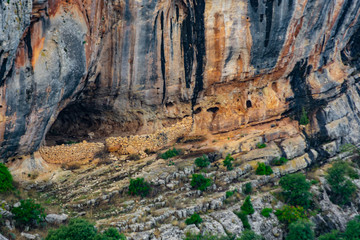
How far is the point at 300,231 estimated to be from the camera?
21.4 m

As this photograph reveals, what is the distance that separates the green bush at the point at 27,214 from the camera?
18.8 m

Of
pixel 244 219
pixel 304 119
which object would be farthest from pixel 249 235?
pixel 304 119

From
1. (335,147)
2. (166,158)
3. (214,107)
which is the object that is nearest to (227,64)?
(214,107)

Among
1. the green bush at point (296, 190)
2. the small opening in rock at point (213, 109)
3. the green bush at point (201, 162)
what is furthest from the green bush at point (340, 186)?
the small opening in rock at point (213, 109)

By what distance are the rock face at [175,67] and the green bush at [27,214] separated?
308cm

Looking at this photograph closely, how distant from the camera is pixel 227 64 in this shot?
2658cm

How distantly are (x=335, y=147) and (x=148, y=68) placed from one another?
1327 centimetres

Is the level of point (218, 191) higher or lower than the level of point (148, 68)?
lower

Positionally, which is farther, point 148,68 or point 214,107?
point 214,107

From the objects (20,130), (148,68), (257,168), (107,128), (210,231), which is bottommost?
(210,231)

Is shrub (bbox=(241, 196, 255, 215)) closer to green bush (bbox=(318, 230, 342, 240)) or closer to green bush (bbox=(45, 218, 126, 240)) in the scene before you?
green bush (bbox=(318, 230, 342, 240))

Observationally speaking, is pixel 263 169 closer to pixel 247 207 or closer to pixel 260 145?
pixel 260 145

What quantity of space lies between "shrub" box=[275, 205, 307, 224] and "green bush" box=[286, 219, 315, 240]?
0.68m

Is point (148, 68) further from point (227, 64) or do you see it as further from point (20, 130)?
point (20, 130)
